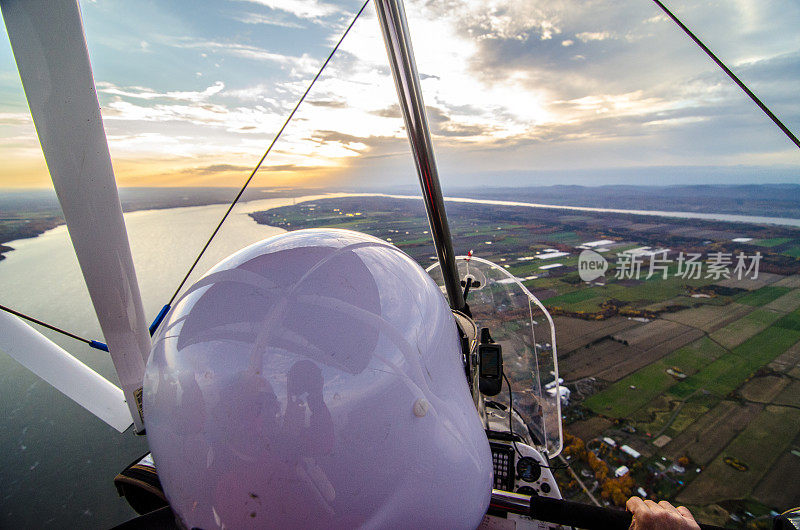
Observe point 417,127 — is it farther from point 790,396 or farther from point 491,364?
point 790,396

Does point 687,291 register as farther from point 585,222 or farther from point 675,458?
point 675,458

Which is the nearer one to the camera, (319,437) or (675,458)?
(319,437)

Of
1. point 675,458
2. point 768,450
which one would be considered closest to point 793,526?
point 675,458

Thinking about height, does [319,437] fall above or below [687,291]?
above

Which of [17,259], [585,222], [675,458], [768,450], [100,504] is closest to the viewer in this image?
[17,259]

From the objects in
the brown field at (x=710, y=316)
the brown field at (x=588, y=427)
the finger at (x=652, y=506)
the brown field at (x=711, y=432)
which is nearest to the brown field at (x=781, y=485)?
the brown field at (x=711, y=432)

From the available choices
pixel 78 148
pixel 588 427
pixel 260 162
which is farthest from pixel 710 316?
pixel 78 148
